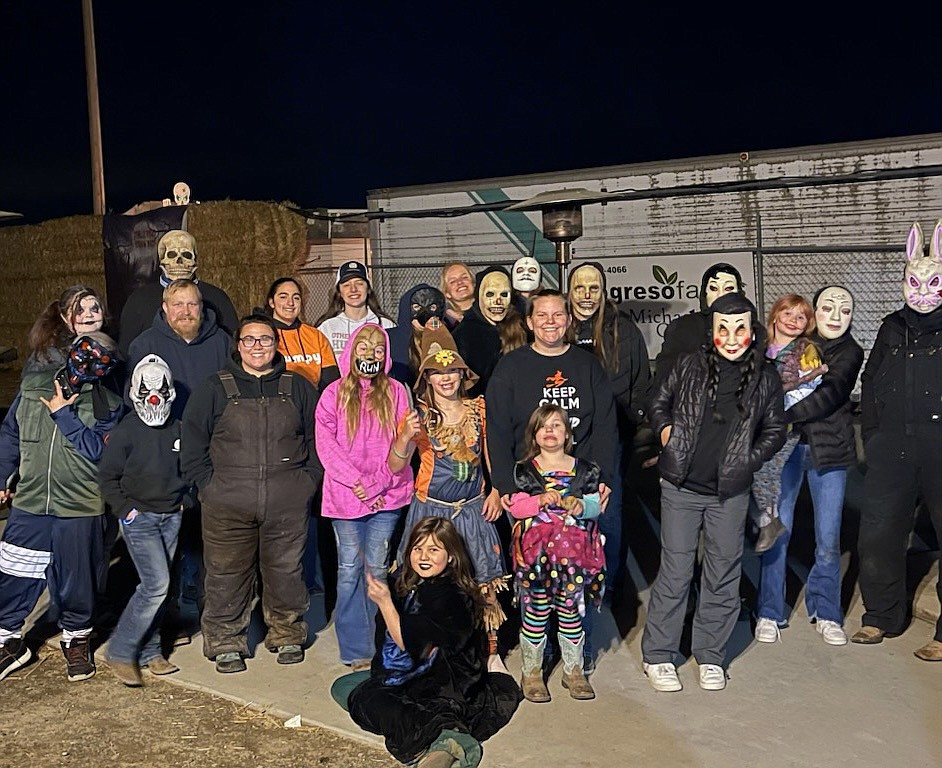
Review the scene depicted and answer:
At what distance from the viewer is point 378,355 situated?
541 centimetres

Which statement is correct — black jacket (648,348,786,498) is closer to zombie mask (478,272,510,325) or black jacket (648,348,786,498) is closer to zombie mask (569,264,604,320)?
zombie mask (569,264,604,320)

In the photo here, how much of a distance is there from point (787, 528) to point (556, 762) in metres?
2.11

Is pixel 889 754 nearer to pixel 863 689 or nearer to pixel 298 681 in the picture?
pixel 863 689

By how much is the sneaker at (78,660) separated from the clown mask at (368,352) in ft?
6.36

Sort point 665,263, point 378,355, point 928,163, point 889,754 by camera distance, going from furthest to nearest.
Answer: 1. point 665,263
2. point 928,163
3. point 378,355
4. point 889,754

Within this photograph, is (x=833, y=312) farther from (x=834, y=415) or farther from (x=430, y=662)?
(x=430, y=662)

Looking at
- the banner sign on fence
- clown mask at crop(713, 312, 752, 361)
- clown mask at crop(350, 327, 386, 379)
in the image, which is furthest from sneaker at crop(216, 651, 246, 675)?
the banner sign on fence

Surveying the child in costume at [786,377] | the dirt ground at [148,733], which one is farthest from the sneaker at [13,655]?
the child in costume at [786,377]

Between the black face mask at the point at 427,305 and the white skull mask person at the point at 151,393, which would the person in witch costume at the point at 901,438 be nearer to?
the black face mask at the point at 427,305

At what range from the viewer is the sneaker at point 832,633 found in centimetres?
575

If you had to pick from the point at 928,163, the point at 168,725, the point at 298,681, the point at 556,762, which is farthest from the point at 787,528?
the point at 928,163

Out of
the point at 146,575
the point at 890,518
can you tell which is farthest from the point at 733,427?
the point at 146,575

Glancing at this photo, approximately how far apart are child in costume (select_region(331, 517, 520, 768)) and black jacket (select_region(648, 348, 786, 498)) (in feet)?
3.59

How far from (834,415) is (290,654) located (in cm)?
303
